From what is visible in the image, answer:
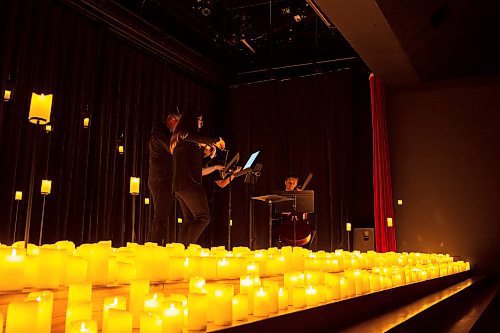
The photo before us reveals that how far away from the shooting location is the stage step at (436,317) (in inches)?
58.6

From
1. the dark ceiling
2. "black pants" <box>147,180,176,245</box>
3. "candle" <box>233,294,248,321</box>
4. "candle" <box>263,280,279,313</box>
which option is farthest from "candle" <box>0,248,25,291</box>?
the dark ceiling

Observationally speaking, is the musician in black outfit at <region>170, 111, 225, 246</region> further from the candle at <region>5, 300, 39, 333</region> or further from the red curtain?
the red curtain

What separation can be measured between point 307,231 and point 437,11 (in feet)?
9.58

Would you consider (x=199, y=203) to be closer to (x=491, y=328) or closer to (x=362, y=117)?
(x=491, y=328)

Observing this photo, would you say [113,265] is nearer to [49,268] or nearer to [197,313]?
[49,268]

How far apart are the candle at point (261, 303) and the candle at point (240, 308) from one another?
0.17 ft

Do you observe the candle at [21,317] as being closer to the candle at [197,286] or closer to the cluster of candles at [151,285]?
the cluster of candles at [151,285]

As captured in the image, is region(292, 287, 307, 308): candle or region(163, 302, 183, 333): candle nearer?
region(163, 302, 183, 333): candle

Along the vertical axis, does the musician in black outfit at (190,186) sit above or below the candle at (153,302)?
above

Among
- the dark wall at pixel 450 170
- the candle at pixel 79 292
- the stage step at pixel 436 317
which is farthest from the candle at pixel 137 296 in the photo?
the dark wall at pixel 450 170

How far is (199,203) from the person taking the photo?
320 centimetres

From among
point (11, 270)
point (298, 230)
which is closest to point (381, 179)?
point (298, 230)

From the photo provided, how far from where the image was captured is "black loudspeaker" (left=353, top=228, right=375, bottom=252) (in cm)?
607

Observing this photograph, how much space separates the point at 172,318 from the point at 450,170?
537 cm
